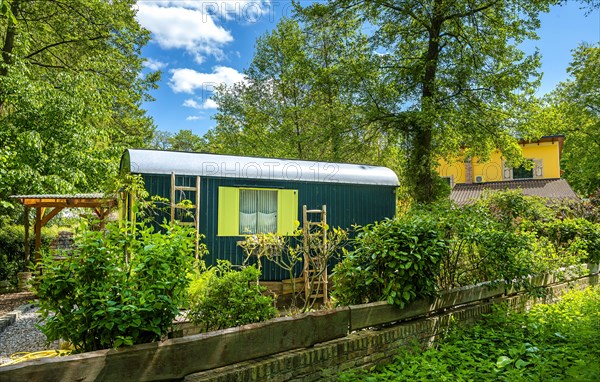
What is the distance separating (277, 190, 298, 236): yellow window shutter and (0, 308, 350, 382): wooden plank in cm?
450

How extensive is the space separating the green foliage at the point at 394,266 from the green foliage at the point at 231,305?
1.12 m

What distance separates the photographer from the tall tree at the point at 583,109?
63.4 ft

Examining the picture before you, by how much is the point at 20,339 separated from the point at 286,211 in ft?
17.0

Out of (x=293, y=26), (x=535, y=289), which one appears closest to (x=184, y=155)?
(x=535, y=289)

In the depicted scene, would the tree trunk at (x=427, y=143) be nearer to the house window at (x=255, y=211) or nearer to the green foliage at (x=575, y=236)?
the green foliage at (x=575, y=236)

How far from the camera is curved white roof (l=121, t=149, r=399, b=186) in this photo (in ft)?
21.9

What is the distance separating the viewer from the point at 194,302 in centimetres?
385

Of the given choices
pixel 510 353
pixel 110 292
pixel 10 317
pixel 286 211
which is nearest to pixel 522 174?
pixel 286 211

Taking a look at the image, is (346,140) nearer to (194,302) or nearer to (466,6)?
(466,6)

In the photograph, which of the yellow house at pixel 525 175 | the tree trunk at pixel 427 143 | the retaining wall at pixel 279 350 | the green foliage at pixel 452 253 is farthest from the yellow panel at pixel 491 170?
the retaining wall at pixel 279 350

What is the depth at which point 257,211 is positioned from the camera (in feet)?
25.1

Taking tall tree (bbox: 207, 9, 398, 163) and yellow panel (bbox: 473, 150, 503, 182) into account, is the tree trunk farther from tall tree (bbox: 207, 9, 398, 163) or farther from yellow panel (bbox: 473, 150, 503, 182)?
yellow panel (bbox: 473, 150, 503, 182)

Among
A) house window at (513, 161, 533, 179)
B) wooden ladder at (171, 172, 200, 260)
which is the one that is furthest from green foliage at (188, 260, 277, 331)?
house window at (513, 161, 533, 179)

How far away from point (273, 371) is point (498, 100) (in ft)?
40.4
